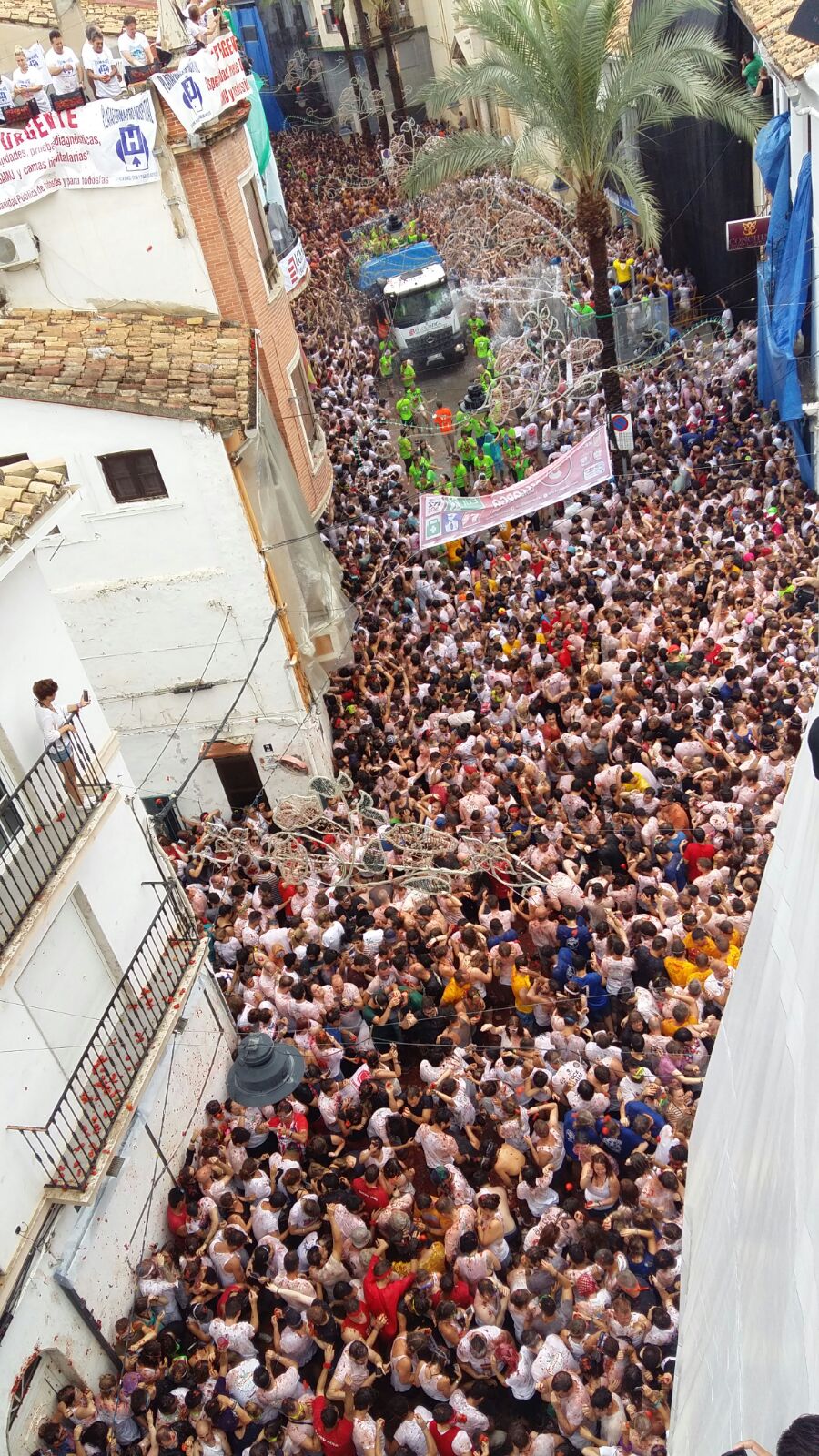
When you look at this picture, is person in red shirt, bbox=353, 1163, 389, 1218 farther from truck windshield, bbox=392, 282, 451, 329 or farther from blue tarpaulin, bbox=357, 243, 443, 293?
blue tarpaulin, bbox=357, 243, 443, 293

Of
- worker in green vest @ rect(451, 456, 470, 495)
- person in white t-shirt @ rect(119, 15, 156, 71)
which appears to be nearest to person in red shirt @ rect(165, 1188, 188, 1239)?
person in white t-shirt @ rect(119, 15, 156, 71)

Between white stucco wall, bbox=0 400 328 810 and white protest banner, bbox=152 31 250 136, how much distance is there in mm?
3621

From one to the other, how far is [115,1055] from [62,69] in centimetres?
1131

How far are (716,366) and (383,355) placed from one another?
10080 millimetres

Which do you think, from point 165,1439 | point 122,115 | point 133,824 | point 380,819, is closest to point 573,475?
point 380,819

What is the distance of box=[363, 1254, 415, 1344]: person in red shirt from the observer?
8.12 metres

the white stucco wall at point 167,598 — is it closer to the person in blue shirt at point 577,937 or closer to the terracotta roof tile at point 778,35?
the person in blue shirt at point 577,937

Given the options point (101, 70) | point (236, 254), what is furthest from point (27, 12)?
point (236, 254)

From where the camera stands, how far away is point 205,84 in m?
14.2

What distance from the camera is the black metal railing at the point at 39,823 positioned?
824 centimetres

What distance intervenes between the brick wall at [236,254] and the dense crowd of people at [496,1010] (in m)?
3.61

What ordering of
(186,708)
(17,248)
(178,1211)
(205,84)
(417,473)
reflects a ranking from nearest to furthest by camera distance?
1. (178,1211)
2. (205,84)
3. (17,248)
4. (186,708)
5. (417,473)

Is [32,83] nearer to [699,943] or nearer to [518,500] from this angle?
[518,500]

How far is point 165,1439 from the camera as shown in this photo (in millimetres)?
7793
